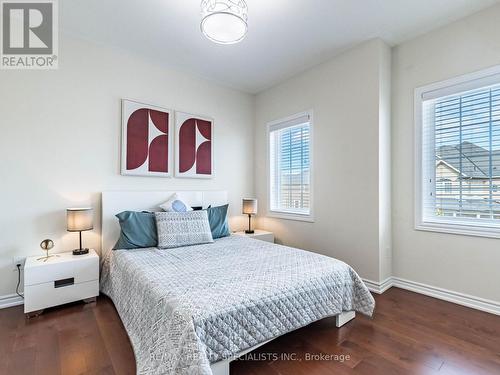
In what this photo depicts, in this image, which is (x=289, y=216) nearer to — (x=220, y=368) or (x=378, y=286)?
(x=378, y=286)

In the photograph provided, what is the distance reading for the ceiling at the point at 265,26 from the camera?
7.45 feet

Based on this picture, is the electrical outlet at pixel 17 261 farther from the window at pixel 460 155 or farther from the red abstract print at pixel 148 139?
the window at pixel 460 155

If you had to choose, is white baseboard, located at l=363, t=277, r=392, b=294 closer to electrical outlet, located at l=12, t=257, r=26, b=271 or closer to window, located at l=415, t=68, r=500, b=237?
window, located at l=415, t=68, r=500, b=237

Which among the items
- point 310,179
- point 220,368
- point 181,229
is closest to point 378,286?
point 310,179

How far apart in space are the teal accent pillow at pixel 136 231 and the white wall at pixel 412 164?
2762mm

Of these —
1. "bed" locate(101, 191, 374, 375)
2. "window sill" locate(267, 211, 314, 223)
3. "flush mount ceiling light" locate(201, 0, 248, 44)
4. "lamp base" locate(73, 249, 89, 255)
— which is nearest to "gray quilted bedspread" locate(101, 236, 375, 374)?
"bed" locate(101, 191, 374, 375)

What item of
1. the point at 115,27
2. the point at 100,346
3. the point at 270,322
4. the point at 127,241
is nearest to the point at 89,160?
the point at 127,241

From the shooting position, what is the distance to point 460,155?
2.53 meters

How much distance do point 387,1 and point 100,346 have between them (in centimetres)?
362

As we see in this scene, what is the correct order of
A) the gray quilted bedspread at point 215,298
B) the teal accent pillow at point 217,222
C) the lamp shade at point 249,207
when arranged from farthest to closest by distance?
1. the lamp shade at point 249,207
2. the teal accent pillow at point 217,222
3. the gray quilted bedspread at point 215,298

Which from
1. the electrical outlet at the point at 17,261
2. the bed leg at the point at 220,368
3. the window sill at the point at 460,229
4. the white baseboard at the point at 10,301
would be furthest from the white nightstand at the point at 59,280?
the window sill at the point at 460,229

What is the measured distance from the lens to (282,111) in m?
3.87

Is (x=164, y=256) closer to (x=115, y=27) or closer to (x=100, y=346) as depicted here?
(x=100, y=346)

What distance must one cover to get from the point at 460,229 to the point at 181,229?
2.83 m
